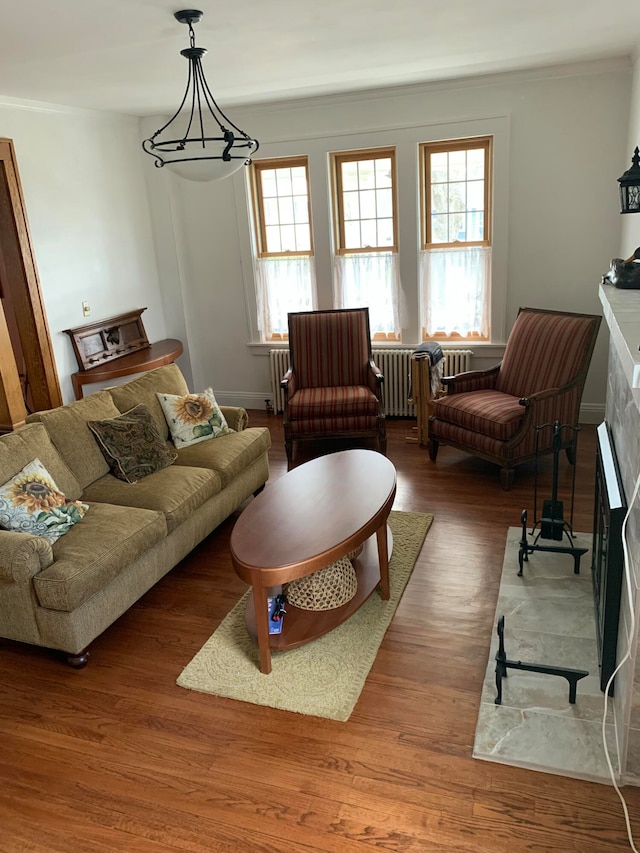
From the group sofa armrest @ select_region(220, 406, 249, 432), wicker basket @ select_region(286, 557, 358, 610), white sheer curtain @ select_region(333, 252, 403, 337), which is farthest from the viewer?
white sheer curtain @ select_region(333, 252, 403, 337)

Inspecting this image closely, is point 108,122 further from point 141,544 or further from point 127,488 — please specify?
point 141,544

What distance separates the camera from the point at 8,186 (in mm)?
4531

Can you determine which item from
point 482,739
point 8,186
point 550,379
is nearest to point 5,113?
point 8,186

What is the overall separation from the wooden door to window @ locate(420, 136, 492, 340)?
10.2ft

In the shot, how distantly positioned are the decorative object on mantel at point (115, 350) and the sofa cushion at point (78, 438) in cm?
148

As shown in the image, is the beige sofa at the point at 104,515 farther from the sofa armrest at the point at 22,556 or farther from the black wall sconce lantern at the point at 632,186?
the black wall sconce lantern at the point at 632,186

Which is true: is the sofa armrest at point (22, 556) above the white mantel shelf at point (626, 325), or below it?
below

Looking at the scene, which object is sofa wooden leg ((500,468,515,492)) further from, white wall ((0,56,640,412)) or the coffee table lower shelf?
white wall ((0,56,640,412))

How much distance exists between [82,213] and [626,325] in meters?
4.49

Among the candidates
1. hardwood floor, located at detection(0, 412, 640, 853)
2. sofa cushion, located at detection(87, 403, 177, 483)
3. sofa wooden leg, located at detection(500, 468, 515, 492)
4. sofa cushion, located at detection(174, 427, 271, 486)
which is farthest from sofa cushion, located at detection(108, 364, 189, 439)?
sofa wooden leg, located at detection(500, 468, 515, 492)

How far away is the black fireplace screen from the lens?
7.56 ft

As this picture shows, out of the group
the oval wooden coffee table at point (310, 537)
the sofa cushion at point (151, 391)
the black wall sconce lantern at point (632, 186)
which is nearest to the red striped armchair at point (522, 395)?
the oval wooden coffee table at point (310, 537)

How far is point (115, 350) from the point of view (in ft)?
18.4

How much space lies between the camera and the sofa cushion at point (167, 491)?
3.38 meters
